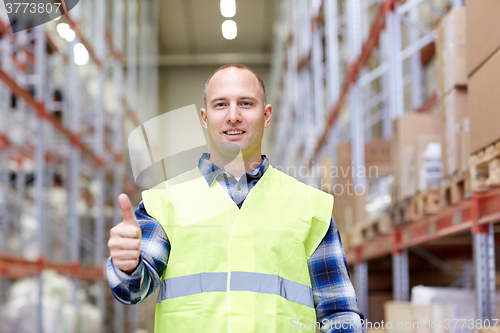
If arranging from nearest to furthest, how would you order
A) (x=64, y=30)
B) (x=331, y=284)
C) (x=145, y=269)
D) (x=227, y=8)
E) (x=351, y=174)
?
(x=145, y=269) < (x=331, y=284) < (x=227, y=8) < (x=64, y=30) < (x=351, y=174)

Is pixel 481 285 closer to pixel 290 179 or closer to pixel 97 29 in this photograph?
pixel 290 179

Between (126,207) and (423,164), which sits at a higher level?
(423,164)

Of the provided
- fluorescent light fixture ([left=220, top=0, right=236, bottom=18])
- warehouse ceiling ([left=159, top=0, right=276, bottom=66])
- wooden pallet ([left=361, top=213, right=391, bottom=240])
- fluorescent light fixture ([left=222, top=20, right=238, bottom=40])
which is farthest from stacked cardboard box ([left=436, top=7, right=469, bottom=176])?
fluorescent light fixture ([left=220, top=0, right=236, bottom=18])

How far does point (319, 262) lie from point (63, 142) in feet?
34.2

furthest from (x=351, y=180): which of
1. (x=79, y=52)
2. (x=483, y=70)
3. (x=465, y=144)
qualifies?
(x=483, y=70)

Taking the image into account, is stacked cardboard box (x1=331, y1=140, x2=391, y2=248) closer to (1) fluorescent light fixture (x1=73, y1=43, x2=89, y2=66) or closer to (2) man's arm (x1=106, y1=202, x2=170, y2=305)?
(1) fluorescent light fixture (x1=73, y1=43, x2=89, y2=66)

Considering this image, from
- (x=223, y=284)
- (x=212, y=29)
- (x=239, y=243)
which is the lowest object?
(x=223, y=284)

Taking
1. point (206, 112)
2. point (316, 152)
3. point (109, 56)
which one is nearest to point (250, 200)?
point (206, 112)

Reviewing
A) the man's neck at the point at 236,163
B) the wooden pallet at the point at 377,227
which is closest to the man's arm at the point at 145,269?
the man's neck at the point at 236,163

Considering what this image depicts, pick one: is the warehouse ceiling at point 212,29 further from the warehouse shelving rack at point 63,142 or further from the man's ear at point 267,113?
the warehouse shelving rack at point 63,142

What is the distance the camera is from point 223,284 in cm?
161

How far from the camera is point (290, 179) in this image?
1.86 metres

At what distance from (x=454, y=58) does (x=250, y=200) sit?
9.12 ft

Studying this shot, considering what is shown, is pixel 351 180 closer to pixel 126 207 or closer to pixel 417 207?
pixel 417 207
